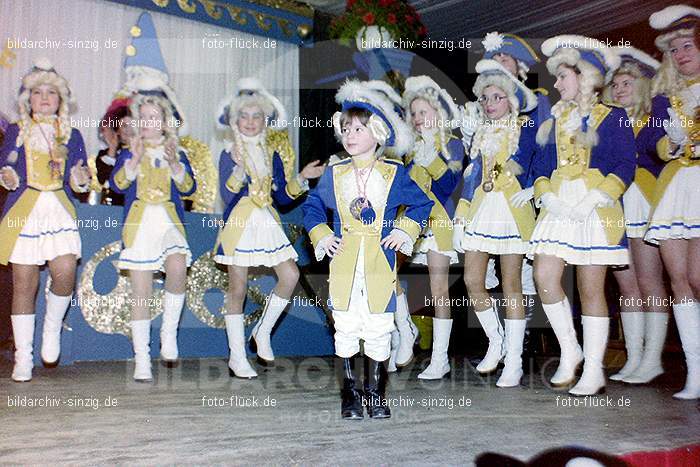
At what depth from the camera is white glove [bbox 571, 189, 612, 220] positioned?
3398 millimetres

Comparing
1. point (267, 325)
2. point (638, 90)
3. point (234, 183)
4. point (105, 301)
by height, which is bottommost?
point (267, 325)

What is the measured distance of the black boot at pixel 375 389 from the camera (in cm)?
304

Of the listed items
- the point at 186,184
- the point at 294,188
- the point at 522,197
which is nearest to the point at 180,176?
the point at 186,184

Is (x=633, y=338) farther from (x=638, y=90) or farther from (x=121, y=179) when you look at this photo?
(x=121, y=179)

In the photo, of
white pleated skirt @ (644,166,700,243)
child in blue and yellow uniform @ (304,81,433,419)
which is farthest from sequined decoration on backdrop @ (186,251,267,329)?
white pleated skirt @ (644,166,700,243)

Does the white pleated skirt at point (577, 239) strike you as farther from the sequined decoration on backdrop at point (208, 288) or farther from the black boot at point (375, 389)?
the sequined decoration on backdrop at point (208, 288)

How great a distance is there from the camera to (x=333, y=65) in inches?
289

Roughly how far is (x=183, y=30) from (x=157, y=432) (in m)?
5.19

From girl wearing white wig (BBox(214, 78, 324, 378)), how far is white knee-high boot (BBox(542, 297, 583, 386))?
5.61ft

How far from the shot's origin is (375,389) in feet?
10.2

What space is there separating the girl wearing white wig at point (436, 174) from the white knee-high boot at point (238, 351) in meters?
1.06

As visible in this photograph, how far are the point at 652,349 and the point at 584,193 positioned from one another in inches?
48.1

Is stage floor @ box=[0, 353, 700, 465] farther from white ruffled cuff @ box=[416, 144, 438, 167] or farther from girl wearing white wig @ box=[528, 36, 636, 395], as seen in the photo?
white ruffled cuff @ box=[416, 144, 438, 167]

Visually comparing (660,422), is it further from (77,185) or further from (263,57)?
(263,57)
